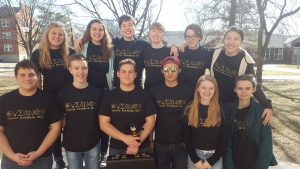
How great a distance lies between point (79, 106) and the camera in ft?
13.3

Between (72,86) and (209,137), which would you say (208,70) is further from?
(72,86)

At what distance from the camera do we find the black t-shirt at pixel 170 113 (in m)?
4.19

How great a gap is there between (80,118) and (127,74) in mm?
817

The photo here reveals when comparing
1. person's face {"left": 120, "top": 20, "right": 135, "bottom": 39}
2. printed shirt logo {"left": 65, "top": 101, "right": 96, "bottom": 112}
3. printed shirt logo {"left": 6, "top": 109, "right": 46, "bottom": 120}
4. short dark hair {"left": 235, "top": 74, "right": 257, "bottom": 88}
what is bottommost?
printed shirt logo {"left": 6, "top": 109, "right": 46, "bottom": 120}

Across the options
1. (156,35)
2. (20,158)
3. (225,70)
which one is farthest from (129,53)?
(20,158)

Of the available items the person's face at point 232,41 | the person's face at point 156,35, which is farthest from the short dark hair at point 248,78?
the person's face at point 156,35

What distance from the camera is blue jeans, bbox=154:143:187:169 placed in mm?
4188

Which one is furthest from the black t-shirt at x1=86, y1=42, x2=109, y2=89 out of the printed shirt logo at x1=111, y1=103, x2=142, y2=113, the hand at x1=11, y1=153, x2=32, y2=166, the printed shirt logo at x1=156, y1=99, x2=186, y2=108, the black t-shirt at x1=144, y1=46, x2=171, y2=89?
the hand at x1=11, y1=153, x2=32, y2=166

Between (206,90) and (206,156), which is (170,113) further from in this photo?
(206,156)

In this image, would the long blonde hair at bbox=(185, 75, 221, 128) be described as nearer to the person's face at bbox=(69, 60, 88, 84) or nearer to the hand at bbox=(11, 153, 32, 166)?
the person's face at bbox=(69, 60, 88, 84)

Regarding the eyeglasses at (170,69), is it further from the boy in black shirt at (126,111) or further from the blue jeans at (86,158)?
the blue jeans at (86,158)

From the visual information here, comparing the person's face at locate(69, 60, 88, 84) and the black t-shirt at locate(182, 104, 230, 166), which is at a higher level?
the person's face at locate(69, 60, 88, 84)

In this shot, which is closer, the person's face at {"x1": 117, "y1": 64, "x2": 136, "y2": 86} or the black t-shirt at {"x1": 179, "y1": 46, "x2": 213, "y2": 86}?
the person's face at {"x1": 117, "y1": 64, "x2": 136, "y2": 86}

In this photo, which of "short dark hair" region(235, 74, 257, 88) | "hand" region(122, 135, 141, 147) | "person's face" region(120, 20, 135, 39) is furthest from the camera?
"person's face" region(120, 20, 135, 39)
